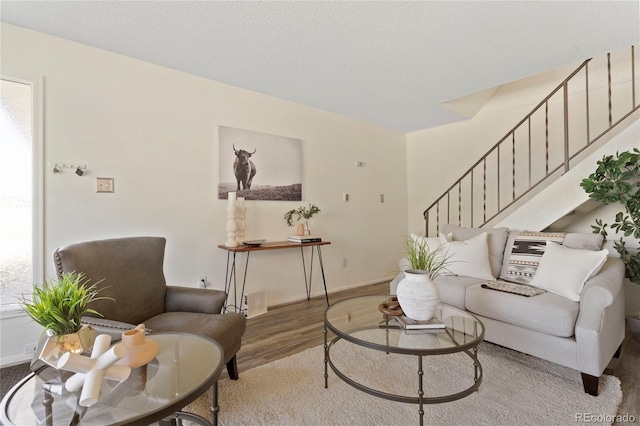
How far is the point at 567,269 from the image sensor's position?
2143 millimetres

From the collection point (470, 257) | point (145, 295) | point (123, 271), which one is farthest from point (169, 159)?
point (470, 257)

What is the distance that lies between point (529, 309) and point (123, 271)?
2638mm

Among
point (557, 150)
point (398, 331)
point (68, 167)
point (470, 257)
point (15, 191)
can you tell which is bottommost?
point (398, 331)

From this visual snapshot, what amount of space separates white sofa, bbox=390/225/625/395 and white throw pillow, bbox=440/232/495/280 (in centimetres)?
16

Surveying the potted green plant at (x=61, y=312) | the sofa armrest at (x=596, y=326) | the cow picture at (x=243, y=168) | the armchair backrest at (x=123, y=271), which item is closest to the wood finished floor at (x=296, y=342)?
the sofa armrest at (x=596, y=326)

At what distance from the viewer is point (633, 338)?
7.75 ft

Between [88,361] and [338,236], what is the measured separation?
328 centimetres

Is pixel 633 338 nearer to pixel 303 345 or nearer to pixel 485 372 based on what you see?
pixel 485 372

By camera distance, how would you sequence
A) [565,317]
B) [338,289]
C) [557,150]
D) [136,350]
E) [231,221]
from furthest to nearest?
[338,289] → [557,150] → [231,221] → [565,317] → [136,350]

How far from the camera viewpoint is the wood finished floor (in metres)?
1.84

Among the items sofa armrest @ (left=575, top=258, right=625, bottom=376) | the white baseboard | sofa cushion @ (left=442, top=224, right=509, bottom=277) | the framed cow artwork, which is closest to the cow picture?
the framed cow artwork

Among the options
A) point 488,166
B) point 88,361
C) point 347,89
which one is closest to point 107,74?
point 347,89

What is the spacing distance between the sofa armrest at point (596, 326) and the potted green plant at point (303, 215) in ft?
8.33

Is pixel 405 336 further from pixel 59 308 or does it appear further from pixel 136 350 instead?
pixel 59 308
